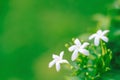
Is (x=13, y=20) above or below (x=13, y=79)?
above

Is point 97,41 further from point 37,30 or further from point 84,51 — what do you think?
point 37,30

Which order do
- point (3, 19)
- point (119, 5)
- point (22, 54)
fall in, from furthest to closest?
point (3, 19)
point (22, 54)
point (119, 5)

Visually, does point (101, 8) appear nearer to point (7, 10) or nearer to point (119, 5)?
point (119, 5)

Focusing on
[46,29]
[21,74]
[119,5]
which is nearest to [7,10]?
[46,29]

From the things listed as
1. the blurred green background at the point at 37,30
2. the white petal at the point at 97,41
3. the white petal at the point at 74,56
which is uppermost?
the blurred green background at the point at 37,30

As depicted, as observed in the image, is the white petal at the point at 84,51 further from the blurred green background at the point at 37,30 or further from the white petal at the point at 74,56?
the blurred green background at the point at 37,30

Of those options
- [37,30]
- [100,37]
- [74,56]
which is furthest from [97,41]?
[37,30]

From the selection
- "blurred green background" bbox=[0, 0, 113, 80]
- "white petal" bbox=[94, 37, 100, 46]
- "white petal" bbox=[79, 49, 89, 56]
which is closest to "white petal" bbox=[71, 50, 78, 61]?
"white petal" bbox=[79, 49, 89, 56]

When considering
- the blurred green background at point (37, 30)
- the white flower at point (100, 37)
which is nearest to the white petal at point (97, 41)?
the white flower at point (100, 37)
